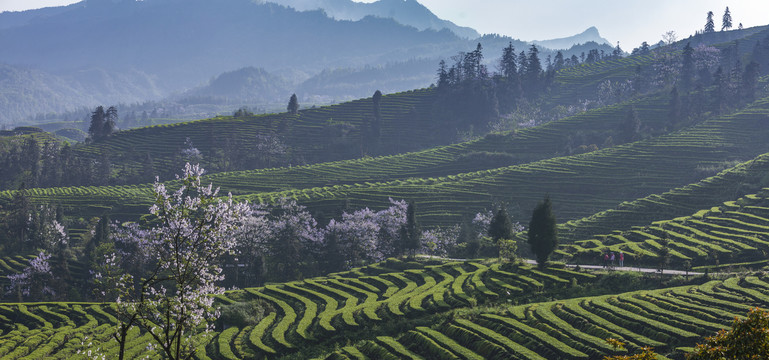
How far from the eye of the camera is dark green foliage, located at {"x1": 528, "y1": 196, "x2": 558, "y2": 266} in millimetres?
55094

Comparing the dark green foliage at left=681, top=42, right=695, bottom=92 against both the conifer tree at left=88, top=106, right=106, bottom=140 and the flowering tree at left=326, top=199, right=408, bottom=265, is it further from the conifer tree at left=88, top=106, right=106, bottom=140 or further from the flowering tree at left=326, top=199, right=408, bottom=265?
the conifer tree at left=88, top=106, right=106, bottom=140

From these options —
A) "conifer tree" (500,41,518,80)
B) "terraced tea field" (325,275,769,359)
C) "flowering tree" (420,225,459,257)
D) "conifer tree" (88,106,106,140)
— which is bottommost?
"flowering tree" (420,225,459,257)

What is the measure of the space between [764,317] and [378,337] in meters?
27.9

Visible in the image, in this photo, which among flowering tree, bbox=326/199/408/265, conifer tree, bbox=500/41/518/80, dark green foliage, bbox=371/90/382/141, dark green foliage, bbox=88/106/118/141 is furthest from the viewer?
conifer tree, bbox=500/41/518/80

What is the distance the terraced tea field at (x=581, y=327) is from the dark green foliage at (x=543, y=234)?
10.3 metres

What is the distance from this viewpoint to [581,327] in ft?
129

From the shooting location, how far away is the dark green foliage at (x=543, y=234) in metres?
55.1

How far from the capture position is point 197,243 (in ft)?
65.1

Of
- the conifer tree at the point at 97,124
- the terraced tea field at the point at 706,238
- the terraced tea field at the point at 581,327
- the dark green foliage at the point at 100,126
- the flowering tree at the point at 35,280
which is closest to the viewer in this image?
the terraced tea field at the point at 581,327

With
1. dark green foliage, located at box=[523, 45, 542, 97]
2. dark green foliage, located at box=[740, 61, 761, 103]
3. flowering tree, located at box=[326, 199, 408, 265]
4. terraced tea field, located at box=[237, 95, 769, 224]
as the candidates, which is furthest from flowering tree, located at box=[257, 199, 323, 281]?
dark green foliage, located at box=[523, 45, 542, 97]

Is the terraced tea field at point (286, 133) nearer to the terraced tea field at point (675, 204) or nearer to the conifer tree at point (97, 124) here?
the conifer tree at point (97, 124)

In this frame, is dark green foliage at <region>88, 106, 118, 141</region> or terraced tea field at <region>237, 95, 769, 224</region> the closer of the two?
terraced tea field at <region>237, 95, 769, 224</region>

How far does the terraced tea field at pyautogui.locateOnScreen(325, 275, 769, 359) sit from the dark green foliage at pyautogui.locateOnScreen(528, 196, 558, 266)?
33.7 feet

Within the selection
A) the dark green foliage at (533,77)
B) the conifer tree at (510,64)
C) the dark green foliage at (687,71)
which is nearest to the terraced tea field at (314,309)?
the dark green foliage at (687,71)
